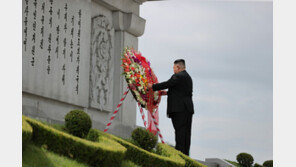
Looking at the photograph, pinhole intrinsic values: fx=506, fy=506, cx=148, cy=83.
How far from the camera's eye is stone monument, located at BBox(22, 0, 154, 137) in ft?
30.9

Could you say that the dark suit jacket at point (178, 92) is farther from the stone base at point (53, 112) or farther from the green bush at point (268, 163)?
the green bush at point (268, 163)

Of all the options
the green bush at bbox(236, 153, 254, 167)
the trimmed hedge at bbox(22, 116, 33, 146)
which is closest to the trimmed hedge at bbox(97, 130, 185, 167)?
the trimmed hedge at bbox(22, 116, 33, 146)

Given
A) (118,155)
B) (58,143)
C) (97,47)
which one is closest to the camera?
(58,143)

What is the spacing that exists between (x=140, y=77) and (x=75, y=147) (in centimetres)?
293

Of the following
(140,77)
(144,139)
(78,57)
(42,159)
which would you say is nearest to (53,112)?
(78,57)

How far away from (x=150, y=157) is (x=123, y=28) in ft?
17.3

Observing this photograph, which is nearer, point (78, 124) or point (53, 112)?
point (78, 124)

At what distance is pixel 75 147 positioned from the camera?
6703mm

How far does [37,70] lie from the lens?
31.2 ft

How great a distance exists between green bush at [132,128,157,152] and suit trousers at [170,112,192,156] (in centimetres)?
66

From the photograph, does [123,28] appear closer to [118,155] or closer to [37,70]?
[37,70]

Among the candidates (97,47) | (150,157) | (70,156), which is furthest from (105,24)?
(70,156)

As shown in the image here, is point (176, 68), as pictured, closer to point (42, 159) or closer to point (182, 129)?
point (182, 129)

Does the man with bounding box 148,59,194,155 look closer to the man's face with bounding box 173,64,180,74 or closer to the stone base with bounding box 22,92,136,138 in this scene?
the man's face with bounding box 173,64,180,74
